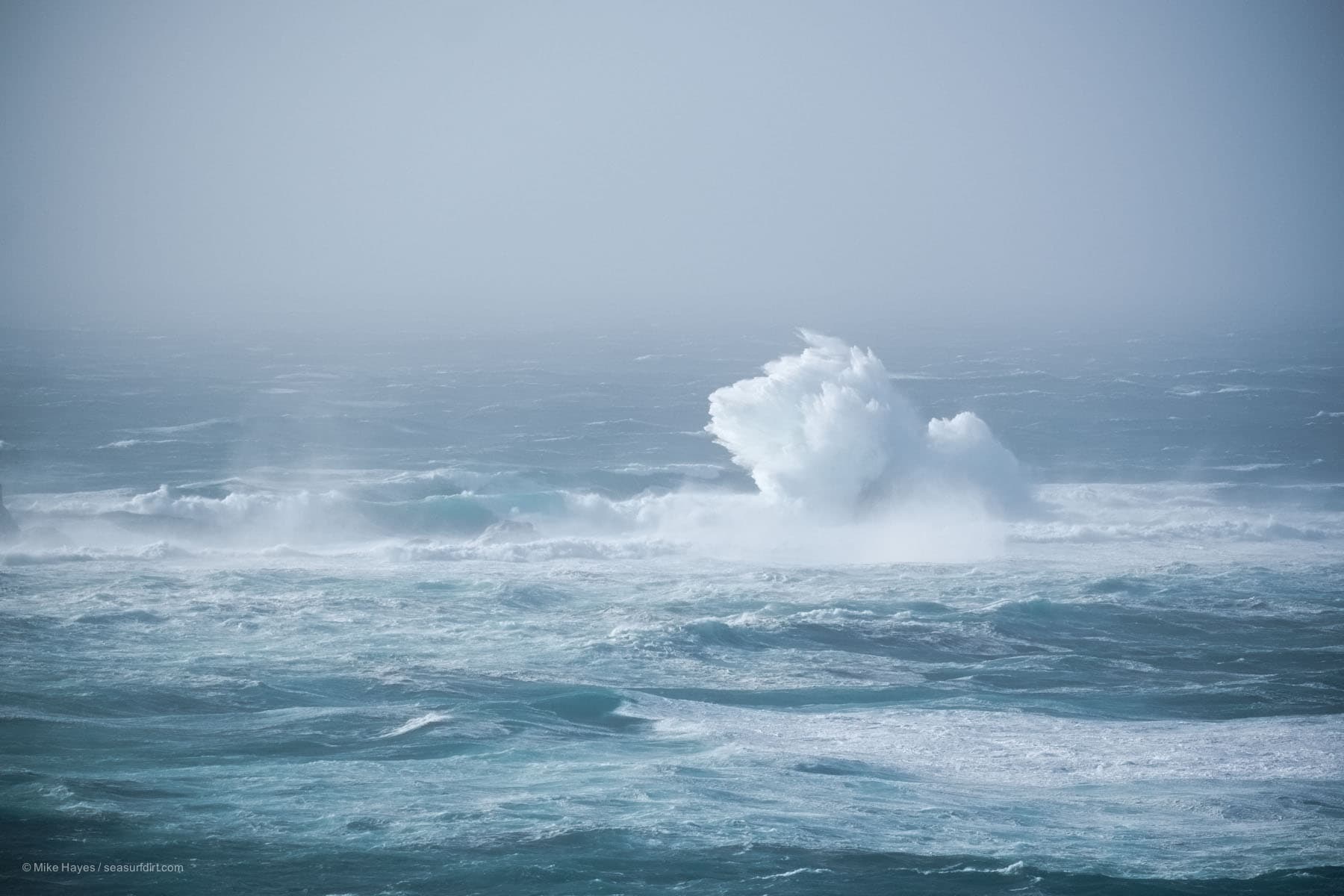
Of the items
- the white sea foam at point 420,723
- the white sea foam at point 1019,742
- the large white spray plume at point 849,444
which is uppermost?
the large white spray plume at point 849,444

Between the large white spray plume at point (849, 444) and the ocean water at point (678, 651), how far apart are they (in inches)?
6.3

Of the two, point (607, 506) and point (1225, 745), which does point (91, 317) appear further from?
point (1225, 745)

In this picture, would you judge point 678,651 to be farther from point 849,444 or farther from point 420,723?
point 849,444

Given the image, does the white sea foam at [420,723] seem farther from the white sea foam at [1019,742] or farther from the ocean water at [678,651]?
the white sea foam at [1019,742]

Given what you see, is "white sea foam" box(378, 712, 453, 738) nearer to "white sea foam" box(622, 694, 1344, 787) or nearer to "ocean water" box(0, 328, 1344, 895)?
"ocean water" box(0, 328, 1344, 895)

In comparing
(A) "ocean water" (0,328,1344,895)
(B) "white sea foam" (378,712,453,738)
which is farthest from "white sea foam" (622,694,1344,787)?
(B) "white sea foam" (378,712,453,738)

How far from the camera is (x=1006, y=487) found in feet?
136

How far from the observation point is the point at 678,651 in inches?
973

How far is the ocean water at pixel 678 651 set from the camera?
15312mm

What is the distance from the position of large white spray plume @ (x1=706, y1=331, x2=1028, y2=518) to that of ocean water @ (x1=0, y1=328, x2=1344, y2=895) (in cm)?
16

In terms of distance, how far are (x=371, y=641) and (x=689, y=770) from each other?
9415mm

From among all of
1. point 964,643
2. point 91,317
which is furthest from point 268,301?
point 964,643

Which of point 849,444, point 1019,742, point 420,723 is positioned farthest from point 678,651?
point 849,444

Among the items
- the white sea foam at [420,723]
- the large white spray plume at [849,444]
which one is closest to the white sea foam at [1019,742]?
the white sea foam at [420,723]
